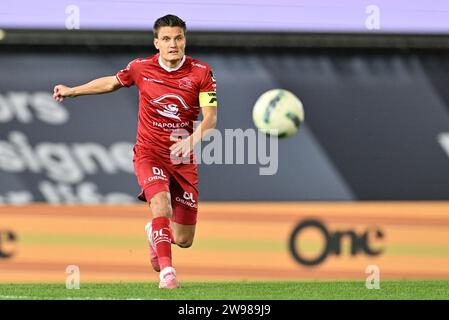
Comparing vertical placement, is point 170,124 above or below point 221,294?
above

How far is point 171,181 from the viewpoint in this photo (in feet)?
32.3

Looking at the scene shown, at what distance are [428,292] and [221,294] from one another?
1.68 meters

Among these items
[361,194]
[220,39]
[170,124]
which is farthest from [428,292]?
[220,39]

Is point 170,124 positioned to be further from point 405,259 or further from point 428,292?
point 405,259

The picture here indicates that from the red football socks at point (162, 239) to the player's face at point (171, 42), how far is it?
1259 millimetres

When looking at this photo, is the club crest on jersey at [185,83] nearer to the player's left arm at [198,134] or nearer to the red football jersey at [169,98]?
the red football jersey at [169,98]

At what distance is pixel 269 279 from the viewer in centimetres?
1208

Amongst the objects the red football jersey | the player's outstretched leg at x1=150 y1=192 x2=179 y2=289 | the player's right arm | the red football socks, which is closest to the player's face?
the red football jersey

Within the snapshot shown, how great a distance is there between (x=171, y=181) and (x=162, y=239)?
31.4 inches

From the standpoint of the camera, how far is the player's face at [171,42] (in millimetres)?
9344

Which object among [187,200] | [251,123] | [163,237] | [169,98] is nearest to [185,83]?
[169,98]

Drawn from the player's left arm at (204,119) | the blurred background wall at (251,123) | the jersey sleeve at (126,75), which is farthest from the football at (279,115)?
the blurred background wall at (251,123)

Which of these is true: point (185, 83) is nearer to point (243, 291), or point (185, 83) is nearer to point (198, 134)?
point (198, 134)

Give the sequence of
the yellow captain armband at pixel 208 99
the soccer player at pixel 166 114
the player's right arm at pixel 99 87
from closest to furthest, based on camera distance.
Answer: the soccer player at pixel 166 114 → the yellow captain armband at pixel 208 99 → the player's right arm at pixel 99 87
